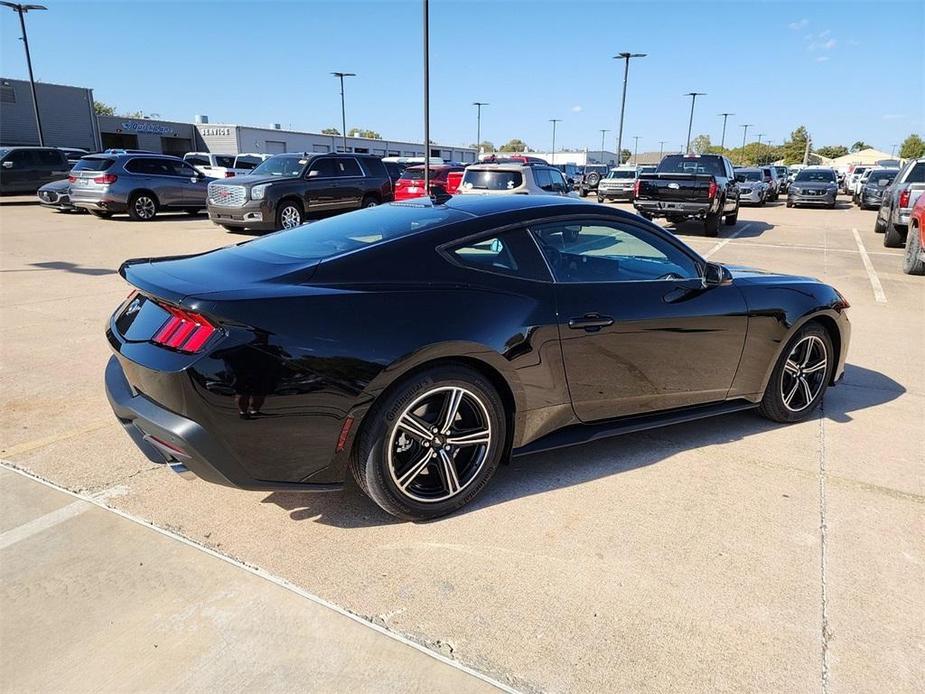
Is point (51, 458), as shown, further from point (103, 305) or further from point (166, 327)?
point (103, 305)

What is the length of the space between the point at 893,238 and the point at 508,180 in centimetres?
869

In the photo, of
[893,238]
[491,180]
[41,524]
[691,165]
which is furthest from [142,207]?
[893,238]

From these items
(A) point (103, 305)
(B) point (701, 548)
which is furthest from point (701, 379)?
(A) point (103, 305)

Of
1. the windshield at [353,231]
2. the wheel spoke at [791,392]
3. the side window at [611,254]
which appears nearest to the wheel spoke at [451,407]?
the windshield at [353,231]

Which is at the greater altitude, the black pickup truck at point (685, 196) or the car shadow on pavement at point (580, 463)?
the black pickup truck at point (685, 196)

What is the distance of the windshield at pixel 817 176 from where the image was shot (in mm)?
27375

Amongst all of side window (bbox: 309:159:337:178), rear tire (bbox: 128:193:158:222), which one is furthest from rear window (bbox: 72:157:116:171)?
side window (bbox: 309:159:337:178)

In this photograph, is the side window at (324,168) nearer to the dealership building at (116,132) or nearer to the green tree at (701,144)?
the dealership building at (116,132)

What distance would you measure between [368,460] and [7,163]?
23.9 metres

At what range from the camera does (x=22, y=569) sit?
2.62 m

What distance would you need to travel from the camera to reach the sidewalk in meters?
2.10

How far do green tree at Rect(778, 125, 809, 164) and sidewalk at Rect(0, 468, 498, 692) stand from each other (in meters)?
110

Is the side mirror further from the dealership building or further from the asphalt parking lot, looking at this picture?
the dealership building

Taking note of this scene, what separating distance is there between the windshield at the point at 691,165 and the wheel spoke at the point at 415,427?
1533 centimetres
